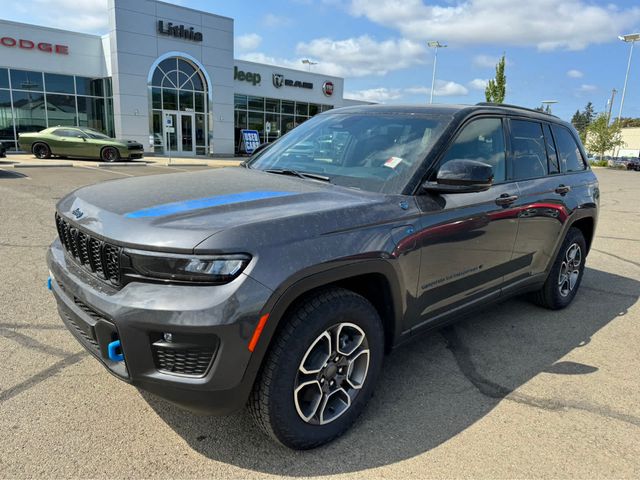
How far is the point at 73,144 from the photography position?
19.5 m

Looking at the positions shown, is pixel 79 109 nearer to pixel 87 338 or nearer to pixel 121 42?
pixel 121 42

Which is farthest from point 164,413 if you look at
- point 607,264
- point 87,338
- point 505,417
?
point 607,264

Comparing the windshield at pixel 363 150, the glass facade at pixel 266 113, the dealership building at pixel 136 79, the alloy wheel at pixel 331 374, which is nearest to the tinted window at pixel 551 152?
the windshield at pixel 363 150

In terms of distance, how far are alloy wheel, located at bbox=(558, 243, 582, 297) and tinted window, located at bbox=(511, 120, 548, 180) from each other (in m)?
1.00

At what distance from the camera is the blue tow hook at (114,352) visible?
2.10 m

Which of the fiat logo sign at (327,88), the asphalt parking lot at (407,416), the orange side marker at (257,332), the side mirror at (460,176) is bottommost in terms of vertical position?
the asphalt parking lot at (407,416)

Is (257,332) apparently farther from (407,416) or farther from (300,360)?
(407,416)

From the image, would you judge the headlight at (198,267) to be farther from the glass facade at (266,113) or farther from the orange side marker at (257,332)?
the glass facade at (266,113)

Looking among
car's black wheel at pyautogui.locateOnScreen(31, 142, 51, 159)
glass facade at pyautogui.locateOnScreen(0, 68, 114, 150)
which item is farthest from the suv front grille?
glass facade at pyautogui.locateOnScreen(0, 68, 114, 150)

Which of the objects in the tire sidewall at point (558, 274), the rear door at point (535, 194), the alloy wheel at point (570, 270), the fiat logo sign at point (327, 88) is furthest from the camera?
the fiat logo sign at point (327, 88)

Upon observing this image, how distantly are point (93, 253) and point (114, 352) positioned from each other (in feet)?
1.76

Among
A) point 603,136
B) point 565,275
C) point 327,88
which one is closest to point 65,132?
point 327,88

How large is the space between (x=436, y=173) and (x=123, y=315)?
1938mm

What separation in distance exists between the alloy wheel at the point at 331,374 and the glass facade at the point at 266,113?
27338 millimetres
